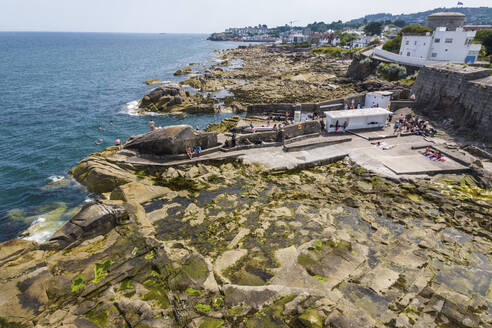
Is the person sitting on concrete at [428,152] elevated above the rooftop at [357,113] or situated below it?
below

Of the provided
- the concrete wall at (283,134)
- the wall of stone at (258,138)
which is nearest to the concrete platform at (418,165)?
the concrete wall at (283,134)

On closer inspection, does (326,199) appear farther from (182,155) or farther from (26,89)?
(26,89)

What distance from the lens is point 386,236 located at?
15.4 metres

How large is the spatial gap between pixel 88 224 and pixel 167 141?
1011cm

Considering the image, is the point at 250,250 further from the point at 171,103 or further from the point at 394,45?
the point at 394,45

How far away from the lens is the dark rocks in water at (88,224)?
14.4 m

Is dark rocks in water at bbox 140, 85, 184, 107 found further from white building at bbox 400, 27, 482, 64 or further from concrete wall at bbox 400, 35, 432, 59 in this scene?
white building at bbox 400, 27, 482, 64

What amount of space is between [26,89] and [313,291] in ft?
254

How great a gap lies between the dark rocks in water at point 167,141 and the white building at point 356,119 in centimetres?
1381

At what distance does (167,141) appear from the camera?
23.4 m

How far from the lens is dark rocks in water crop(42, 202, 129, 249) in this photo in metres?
14.4

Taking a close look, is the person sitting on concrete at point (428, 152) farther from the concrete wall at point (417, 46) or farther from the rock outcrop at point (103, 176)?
the concrete wall at point (417, 46)

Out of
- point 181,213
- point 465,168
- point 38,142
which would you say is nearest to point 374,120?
point 465,168

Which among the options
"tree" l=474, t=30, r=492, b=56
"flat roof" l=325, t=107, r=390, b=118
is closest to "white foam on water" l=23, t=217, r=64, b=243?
"flat roof" l=325, t=107, r=390, b=118
